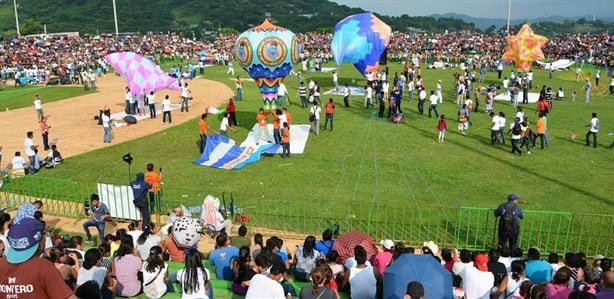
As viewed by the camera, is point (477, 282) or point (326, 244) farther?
point (326, 244)

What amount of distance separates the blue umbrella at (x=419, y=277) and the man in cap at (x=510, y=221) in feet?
14.6

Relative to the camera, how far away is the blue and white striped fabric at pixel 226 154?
17.1 metres

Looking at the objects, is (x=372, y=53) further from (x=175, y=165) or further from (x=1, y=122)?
(x=1, y=122)

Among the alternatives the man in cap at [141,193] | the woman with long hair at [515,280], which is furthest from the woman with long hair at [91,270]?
the woman with long hair at [515,280]

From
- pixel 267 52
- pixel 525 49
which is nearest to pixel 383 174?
pixel 267 52

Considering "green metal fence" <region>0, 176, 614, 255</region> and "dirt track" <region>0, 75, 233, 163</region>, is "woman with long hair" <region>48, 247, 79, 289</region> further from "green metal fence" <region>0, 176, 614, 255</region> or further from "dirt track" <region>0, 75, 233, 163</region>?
"dirt track" <region>0, 75, 233, 163</region>

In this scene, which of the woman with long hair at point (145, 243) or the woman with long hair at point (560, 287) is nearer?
the woman with long hair at point (560, 287)

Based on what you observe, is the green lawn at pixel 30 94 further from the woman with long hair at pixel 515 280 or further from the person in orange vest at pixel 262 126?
the woman with long hair at pixel 515 280

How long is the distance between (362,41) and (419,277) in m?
24.1

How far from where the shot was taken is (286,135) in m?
17.5

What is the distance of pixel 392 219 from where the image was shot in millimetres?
12594

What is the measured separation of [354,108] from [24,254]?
2364cm

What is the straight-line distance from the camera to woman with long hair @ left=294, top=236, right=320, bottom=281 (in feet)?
27.1

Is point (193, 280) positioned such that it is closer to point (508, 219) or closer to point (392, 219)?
point (508, 219)
